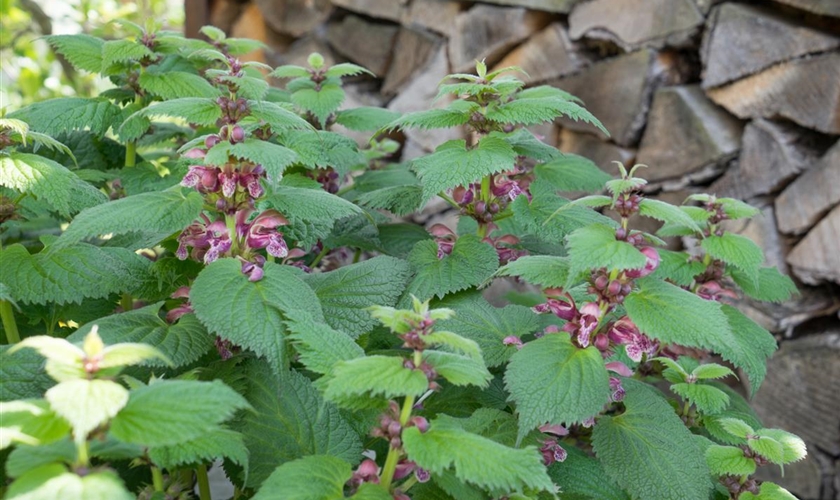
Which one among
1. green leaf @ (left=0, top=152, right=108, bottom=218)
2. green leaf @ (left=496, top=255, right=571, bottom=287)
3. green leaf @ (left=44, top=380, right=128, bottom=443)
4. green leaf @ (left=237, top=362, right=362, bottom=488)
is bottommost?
green leaf @ (left=237, top=362, right=362, bottom=488)

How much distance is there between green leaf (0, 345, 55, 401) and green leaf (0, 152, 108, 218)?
0.44 ft

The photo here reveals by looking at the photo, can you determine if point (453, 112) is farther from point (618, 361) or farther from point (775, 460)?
point (775, 460)

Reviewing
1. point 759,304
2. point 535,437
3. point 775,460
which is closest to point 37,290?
point 535,437

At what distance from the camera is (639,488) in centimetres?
67

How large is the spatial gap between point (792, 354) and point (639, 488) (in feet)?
3.93

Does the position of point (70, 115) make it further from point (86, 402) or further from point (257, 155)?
point (86, 402)

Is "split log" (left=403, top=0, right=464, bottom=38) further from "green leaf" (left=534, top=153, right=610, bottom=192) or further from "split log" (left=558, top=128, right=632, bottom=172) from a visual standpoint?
"green leaf" (left=534, top=153, right=610, bottom=192)

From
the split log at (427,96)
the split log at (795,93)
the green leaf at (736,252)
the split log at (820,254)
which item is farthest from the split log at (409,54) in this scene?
the green leaf at (736,252)

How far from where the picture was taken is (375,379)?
1.79ft

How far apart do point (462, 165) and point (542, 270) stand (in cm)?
16

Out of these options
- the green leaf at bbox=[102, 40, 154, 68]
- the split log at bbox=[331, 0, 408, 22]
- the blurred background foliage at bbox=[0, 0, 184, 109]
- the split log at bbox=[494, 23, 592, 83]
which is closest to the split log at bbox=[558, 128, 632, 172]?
the split log at bbox=[494, 23, 592, 83]

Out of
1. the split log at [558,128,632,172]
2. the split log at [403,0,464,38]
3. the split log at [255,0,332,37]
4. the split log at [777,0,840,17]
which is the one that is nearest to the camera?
the split log at [777,0,840,17]

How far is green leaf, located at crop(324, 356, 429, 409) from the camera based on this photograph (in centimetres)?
54

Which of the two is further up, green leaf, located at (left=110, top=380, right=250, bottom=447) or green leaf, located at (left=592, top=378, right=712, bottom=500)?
green leaf, located at (left=110, top=380, right=250, bottom=447)
